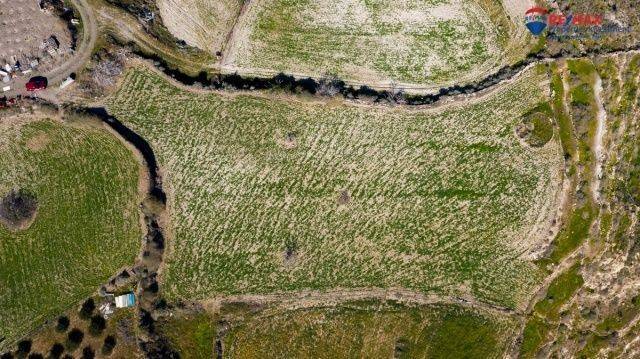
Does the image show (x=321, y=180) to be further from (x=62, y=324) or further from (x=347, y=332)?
(x=62, y=324)

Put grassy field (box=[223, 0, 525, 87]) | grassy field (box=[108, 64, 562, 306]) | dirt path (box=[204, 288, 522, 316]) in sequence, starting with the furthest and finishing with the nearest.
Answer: grassy field (box=[223, 0, 525, 87]), grassy field (box=[108, 64, 562, 306]), dirt path (box=[204, 288, 522, 316])

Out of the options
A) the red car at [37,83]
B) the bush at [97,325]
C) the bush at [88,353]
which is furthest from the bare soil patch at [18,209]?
the bush at [88,353]

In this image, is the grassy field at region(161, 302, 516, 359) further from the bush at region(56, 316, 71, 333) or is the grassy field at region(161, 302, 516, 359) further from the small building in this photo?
the bush at region(56, 316, 71, 333)

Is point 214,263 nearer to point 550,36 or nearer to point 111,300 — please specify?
point 111,300

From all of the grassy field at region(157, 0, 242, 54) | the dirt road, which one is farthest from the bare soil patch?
the grassy field at region(157, 0, 242, 54)

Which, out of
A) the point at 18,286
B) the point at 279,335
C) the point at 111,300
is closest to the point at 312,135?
the point at 279,335

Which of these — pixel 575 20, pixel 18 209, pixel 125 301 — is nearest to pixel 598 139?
pixel 575 20

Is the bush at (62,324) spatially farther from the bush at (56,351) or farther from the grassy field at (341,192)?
the grassy field at (341,192)
